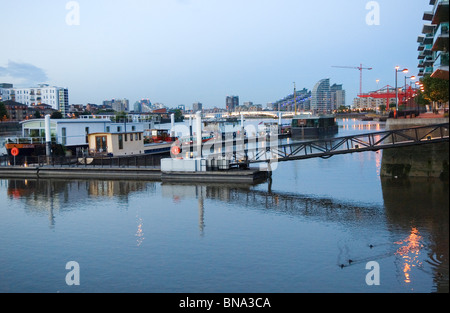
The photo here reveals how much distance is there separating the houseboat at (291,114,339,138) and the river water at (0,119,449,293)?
67995 mm

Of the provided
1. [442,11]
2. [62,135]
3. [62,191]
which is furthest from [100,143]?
[442,11]

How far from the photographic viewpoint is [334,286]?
15180 mm

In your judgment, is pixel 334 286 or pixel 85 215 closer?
pixel 334 286

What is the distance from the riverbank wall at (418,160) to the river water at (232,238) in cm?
84

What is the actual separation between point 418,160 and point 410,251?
15.7m

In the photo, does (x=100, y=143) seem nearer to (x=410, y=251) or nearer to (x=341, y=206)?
(x=341, y=206)

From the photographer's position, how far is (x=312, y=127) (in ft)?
344

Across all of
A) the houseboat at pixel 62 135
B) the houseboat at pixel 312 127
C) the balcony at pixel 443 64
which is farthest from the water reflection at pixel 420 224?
the houseboat at pixel 312 127
